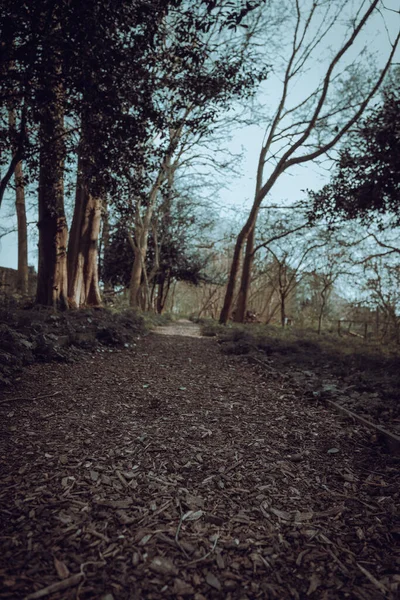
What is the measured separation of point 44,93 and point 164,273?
19.9m

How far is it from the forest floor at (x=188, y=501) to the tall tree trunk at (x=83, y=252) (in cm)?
595

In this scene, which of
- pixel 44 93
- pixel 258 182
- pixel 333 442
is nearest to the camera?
pixel 333 442

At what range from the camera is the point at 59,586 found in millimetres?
A: 1305

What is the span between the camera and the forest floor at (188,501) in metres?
1.41

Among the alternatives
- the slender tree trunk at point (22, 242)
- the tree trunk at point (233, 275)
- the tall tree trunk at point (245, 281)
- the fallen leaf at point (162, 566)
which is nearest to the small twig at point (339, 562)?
the fallen leaf at point (162, 566)

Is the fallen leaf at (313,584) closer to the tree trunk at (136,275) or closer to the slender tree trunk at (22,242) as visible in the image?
the slender tree trunk at (22,242)

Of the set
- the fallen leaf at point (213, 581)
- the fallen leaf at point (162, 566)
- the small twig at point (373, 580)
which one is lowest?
the small twig at point (373, 580)

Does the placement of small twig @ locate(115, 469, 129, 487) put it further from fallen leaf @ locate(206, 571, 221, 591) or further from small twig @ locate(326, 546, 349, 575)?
small twig @ locate(326, 546, 349, 575)

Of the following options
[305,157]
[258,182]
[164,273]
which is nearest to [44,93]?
[305,157]

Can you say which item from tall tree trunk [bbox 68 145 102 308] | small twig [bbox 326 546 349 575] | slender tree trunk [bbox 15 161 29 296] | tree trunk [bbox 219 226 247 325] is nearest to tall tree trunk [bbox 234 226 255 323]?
tree trunk [bbox 219 226 247 325]

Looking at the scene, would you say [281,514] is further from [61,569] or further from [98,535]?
[61,569]

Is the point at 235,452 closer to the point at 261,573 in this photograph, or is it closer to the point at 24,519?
the point at 261,573

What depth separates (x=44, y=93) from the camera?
387 centimetres

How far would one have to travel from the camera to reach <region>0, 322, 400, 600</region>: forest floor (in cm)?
141
